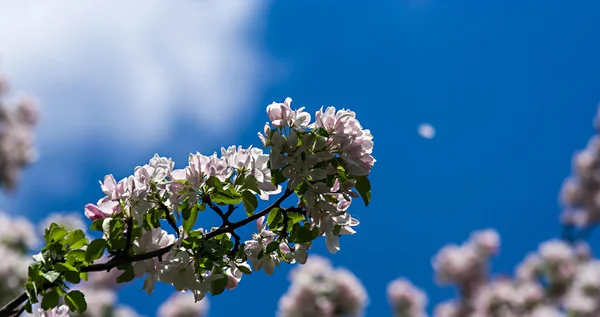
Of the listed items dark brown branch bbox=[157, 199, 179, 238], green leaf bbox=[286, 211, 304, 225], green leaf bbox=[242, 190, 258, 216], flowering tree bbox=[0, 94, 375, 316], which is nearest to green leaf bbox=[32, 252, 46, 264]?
flowering tree bbox=[0, 94, 375, 316]

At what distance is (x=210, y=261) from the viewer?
1506 millimetres

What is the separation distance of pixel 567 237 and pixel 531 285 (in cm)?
139

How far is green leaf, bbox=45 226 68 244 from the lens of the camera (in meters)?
1.53

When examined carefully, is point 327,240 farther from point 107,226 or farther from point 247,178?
point 107,226

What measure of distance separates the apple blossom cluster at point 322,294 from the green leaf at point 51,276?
711 centimetres

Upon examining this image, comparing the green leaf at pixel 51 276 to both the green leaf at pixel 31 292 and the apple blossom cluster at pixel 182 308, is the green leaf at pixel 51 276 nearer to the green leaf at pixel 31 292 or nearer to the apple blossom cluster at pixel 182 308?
the green leaf at pixel 31 292

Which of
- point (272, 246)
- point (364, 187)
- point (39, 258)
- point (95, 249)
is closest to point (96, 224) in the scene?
point (95, 249)

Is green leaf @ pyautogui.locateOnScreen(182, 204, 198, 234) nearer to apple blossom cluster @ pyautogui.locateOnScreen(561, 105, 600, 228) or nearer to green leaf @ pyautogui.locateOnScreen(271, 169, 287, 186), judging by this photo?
green leaf @ pyautogui.locateOnScreen(271, 169, 287, 186)

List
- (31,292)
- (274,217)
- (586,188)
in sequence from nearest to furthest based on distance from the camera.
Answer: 1. (31,292)
2. (274,217)
3. (586,188)

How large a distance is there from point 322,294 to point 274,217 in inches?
287

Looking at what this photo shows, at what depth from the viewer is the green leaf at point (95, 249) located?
1484 mm

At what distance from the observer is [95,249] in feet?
4.89

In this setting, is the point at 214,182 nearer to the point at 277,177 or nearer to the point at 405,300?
the point at 277,177

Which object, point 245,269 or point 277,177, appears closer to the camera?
point 277,177
